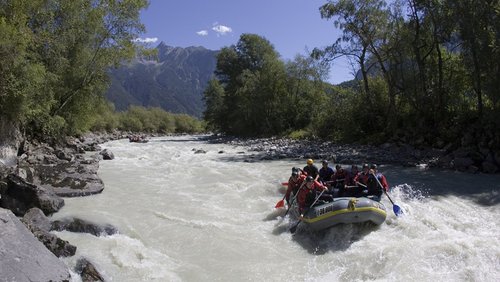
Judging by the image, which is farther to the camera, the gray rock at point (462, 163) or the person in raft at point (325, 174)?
the gray rock at point (462, 163)

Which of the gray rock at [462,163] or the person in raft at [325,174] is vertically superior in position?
the person in raft at [325,174]

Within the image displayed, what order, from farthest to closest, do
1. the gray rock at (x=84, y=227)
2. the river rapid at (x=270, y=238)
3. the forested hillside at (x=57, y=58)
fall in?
the forested hillside at (x=57, y=58) → the gray rock at (x=84, y=227) → the river rapid at (x=270, y=238)

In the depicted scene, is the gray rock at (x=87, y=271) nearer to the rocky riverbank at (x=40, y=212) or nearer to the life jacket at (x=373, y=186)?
the rocky riverbank at (x=40, y=212)

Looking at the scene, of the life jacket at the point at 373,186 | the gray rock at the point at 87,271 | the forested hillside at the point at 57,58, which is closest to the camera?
the gray rock at the point at 87,271

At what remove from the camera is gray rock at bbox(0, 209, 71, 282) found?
204 inches

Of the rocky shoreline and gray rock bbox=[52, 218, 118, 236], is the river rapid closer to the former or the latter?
gray rock bbox=[52, 218, 118, 236]

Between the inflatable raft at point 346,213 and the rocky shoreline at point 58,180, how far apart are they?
4147mm

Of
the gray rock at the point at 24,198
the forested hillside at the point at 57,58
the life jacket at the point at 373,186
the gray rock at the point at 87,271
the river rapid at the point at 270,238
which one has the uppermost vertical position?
the forested hillside at the point at 57,58

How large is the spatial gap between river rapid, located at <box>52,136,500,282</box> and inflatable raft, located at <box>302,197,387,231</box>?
22 centimetres

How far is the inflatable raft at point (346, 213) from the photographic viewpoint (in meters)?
8.30

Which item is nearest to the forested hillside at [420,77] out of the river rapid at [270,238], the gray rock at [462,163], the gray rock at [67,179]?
the gray rock at [462,163]

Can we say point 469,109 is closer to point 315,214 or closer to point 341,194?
point 341,194

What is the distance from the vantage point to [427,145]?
19.7m

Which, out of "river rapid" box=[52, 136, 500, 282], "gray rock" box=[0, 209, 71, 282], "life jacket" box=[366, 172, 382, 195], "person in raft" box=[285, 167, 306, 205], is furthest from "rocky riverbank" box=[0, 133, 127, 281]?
"life jacket" box=[366, 172, 382, 195]
